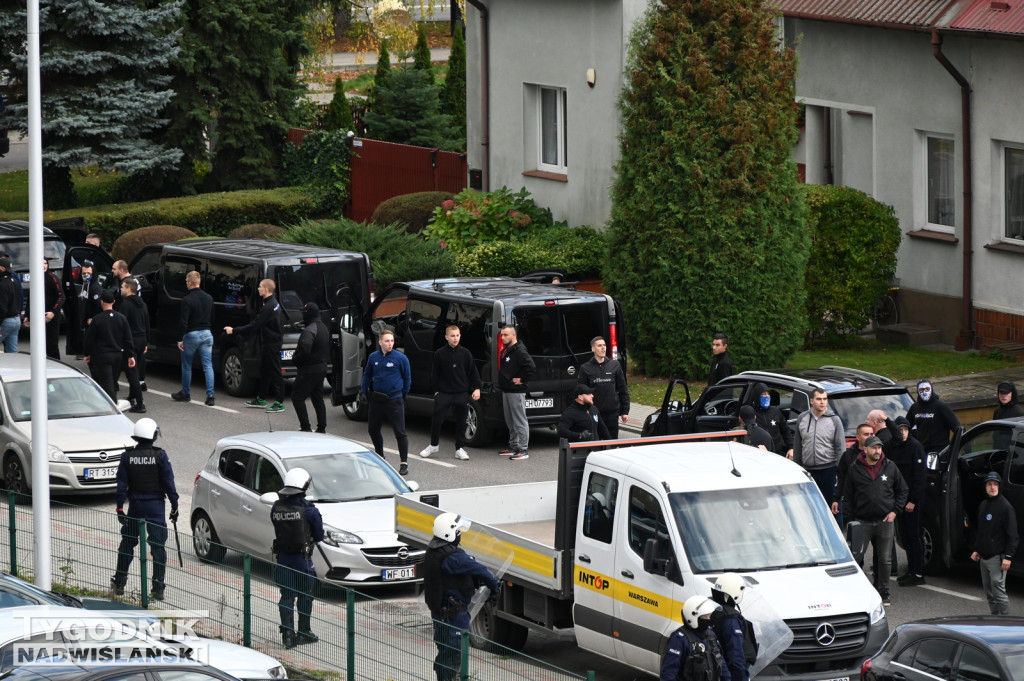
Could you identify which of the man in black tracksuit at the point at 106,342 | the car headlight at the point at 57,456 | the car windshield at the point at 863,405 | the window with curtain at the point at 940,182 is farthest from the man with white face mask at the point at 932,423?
the man in black tracksuit at the point at 106,342

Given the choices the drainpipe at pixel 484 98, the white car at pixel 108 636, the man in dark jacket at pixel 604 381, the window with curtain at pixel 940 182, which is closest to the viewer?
the white car at pixel 108 636

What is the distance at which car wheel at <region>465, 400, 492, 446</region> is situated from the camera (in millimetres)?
19734

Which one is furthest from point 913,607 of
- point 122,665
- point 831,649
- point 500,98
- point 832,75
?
point 500,98

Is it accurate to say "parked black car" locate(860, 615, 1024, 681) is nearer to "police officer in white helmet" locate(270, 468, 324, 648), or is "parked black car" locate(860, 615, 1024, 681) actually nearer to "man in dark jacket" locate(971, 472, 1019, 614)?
"man in dark jacket" locate(971, 472, 1019, 614)

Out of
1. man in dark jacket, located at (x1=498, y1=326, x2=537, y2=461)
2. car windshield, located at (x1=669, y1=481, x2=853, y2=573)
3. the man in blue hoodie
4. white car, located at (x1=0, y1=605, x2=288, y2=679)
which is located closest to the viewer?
white car, located at (x1=0, y1=605, x2=288, y2=679)

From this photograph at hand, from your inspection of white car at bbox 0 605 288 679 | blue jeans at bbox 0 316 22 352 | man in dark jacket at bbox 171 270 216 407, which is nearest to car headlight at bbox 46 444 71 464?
man in dark jacket at bbox 171 270 216 407

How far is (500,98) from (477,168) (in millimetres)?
1734

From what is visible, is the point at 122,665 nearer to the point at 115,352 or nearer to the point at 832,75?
the point at 115,352

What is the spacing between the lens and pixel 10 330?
906 inches

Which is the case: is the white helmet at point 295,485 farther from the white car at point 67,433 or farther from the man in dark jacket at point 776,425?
the man in dark jacket at point 776,425

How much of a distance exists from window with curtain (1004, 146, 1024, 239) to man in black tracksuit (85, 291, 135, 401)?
13.3 metres

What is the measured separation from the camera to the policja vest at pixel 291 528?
1255 cm

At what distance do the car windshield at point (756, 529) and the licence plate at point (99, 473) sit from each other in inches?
318

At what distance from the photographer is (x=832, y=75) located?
27.8m
